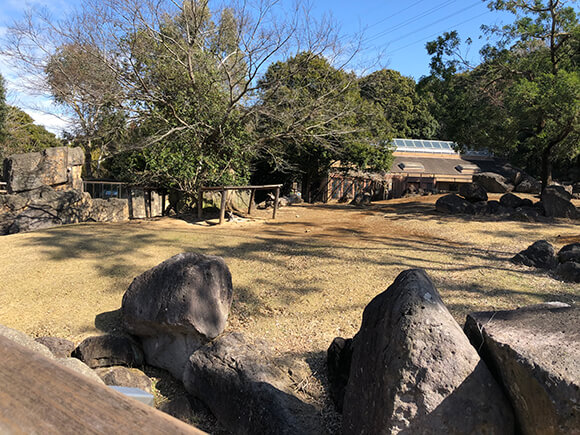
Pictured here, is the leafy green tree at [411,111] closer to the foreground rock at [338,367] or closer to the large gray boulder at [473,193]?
the large gray boulder at [473,193]

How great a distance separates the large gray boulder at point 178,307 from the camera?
4.21 meters

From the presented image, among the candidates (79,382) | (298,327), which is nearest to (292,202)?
(298,327)

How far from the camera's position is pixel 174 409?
12.0 feet

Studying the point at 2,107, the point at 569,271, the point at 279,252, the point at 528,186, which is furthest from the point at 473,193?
the point at 2,107

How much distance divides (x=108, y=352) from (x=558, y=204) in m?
11.5

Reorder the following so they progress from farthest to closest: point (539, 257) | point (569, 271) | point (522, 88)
Answer: point (522, 88) < point (539, 257) < point (569, 271)

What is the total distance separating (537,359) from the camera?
6.50 feet

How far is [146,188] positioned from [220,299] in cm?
911

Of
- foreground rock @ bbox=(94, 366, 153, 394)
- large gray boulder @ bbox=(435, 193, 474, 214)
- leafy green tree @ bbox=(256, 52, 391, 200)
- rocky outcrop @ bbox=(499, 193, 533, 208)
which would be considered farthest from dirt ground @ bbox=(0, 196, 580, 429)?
leafy green tree @ bbox=(256, 52, 391, 200)

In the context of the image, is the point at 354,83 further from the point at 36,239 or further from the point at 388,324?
the point at 388,324

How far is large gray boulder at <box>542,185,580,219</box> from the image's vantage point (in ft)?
36.8

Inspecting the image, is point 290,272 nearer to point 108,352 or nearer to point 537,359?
point 108,352

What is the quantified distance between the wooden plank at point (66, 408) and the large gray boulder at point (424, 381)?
158cm

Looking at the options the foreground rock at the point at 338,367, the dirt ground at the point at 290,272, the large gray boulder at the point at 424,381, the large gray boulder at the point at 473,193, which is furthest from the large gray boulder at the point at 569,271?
the large gray boulder at the point at 473,193
